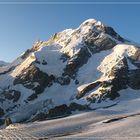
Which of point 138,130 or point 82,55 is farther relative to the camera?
point 82,55

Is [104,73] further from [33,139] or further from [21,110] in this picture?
[33,139]

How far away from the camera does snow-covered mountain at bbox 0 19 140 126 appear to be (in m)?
143

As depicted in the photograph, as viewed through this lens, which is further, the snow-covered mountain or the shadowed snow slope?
the snow-covered mountain

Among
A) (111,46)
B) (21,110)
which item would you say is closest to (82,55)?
(111,46)

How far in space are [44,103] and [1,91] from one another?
1127 inches

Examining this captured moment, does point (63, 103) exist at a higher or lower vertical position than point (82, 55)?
lower

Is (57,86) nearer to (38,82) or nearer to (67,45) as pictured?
(38,82)

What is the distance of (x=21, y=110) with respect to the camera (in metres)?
152

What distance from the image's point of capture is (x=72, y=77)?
167875 millimetres

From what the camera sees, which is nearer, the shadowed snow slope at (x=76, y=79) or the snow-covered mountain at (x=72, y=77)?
the shadowed snow slope at (x=76, y=79)

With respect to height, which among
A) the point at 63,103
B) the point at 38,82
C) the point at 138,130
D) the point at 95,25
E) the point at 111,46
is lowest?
the point at 138,130

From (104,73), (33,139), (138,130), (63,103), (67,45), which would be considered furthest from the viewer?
(67,45)

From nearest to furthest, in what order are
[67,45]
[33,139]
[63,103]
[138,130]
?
[138,130] → [33,139] → [63,103] → [67,45]

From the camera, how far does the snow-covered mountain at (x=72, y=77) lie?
469 feet
